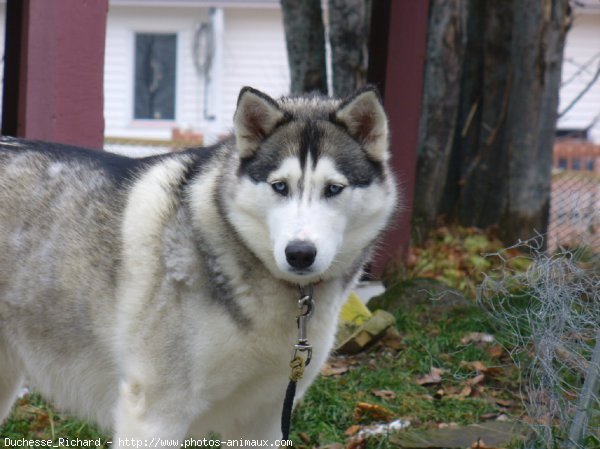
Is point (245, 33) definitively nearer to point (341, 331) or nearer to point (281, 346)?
point (341, 331)

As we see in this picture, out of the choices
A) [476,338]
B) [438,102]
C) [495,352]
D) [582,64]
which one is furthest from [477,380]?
[582,64]

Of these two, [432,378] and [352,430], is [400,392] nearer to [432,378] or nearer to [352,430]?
[432,378]

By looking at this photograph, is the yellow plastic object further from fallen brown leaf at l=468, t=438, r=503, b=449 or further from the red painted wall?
the red painted wall

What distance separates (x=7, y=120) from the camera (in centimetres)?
585

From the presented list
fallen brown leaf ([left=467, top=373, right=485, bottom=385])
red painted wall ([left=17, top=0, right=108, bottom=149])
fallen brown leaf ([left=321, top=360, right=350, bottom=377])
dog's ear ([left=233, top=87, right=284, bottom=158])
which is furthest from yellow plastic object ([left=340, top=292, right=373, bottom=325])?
dog's ear ([left=233, top=87, right=284, bottom=158])

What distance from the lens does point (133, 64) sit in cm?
2105

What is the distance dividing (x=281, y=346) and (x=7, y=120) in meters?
3.44

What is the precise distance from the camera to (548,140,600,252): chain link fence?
5113mm

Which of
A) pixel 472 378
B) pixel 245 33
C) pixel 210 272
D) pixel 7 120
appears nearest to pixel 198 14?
pixel 245 33

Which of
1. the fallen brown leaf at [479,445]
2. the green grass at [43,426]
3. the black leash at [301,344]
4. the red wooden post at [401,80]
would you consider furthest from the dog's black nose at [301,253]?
the red wooden post at [401,80]

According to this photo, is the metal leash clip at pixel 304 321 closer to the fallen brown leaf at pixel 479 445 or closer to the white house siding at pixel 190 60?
the fallen brown leaf at pixel 479 445

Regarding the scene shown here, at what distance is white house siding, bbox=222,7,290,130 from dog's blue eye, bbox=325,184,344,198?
1724 centimetres

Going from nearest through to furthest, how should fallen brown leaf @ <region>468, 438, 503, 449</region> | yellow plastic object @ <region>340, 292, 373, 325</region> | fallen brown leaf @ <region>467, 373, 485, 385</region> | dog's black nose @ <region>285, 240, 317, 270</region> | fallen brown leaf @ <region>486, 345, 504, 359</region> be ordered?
dog's black nose @ <region>285, 240, 317, 270</region> → fallen brown leaf @ <region>468, 438, 503, 449</region> → fallen brown leaf @ <region>467, 373, 485, 385</region> → fallen brown leaf @ <region>486, 345, 504, 359</region> → yellow plastic object @ <region>340, 292, 373, 325</region>

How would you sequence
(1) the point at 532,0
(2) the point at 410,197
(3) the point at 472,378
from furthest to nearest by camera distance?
1. (1) the point at 532,0
2. (2) the point at 410,197
3. (3) the point at 472,378
